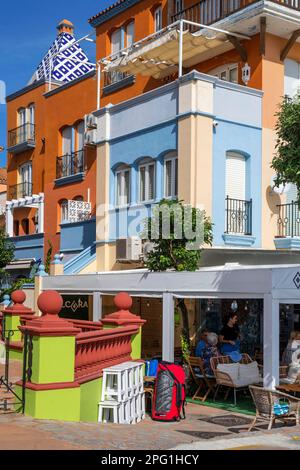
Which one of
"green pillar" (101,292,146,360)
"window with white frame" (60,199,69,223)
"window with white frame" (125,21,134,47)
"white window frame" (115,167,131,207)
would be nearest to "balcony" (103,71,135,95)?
"window with white frame" (125,21,134,47)

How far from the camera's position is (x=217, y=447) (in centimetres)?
838

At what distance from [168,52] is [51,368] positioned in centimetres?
1400

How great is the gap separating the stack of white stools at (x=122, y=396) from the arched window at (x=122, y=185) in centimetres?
955

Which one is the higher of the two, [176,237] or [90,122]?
[90,122]

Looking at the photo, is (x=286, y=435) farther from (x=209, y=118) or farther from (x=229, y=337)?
(x=209, y=118)

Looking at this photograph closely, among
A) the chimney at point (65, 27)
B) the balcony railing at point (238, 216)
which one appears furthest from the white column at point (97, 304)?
the chimney at point (65, 27)

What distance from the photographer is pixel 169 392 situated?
41.8 ft

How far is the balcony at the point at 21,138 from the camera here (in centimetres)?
3092

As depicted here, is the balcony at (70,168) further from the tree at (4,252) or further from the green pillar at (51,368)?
the green pillar at (51,368)

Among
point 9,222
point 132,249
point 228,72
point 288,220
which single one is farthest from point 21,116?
point 288,220

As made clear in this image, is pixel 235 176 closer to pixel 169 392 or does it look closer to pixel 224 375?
pixel 224 375

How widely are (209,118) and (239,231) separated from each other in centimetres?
322

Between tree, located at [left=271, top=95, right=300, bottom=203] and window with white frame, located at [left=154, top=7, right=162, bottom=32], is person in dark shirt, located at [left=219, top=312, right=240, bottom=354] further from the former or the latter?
window with white frame, located at [left=154, top=7, right=162, bottom=32]

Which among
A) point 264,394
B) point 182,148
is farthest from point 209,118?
point 264,394
